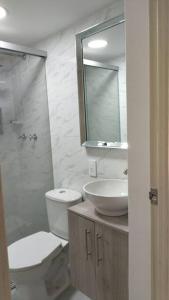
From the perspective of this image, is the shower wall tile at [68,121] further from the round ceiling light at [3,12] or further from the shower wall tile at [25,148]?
the round ceiling light at [3,12]

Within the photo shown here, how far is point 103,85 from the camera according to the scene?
1.89 m

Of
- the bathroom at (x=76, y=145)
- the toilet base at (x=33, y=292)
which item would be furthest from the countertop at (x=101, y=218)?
the toilet base at (x=33, y=292)

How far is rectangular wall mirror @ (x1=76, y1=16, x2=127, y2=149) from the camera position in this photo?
5.74 ft

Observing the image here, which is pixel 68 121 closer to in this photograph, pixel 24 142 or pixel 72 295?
pixel 24 142

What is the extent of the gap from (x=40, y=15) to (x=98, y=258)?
180 cm

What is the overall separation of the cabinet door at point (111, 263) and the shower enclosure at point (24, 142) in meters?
1.04

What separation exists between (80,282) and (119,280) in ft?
1.35

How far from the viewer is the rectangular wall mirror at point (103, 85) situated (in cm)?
175

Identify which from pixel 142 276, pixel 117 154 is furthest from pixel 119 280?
pixel 117 154

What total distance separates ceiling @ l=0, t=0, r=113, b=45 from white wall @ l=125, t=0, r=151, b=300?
0.67 meters

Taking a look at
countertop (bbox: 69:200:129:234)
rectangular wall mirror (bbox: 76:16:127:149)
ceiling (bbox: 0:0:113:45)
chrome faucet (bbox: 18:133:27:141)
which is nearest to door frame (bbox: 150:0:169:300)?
countertop (bbox: 69:200:129:234)

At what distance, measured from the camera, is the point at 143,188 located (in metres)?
1.17

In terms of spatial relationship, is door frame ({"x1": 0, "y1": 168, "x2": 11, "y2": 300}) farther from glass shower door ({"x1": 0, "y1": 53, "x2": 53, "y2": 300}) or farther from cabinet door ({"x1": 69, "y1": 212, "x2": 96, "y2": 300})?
glass shower door ({"x1": 0, "y1": 53, "x2": 53, "y2": 300})

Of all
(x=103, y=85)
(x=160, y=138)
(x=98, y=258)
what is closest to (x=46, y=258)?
(x=98, y=258)
